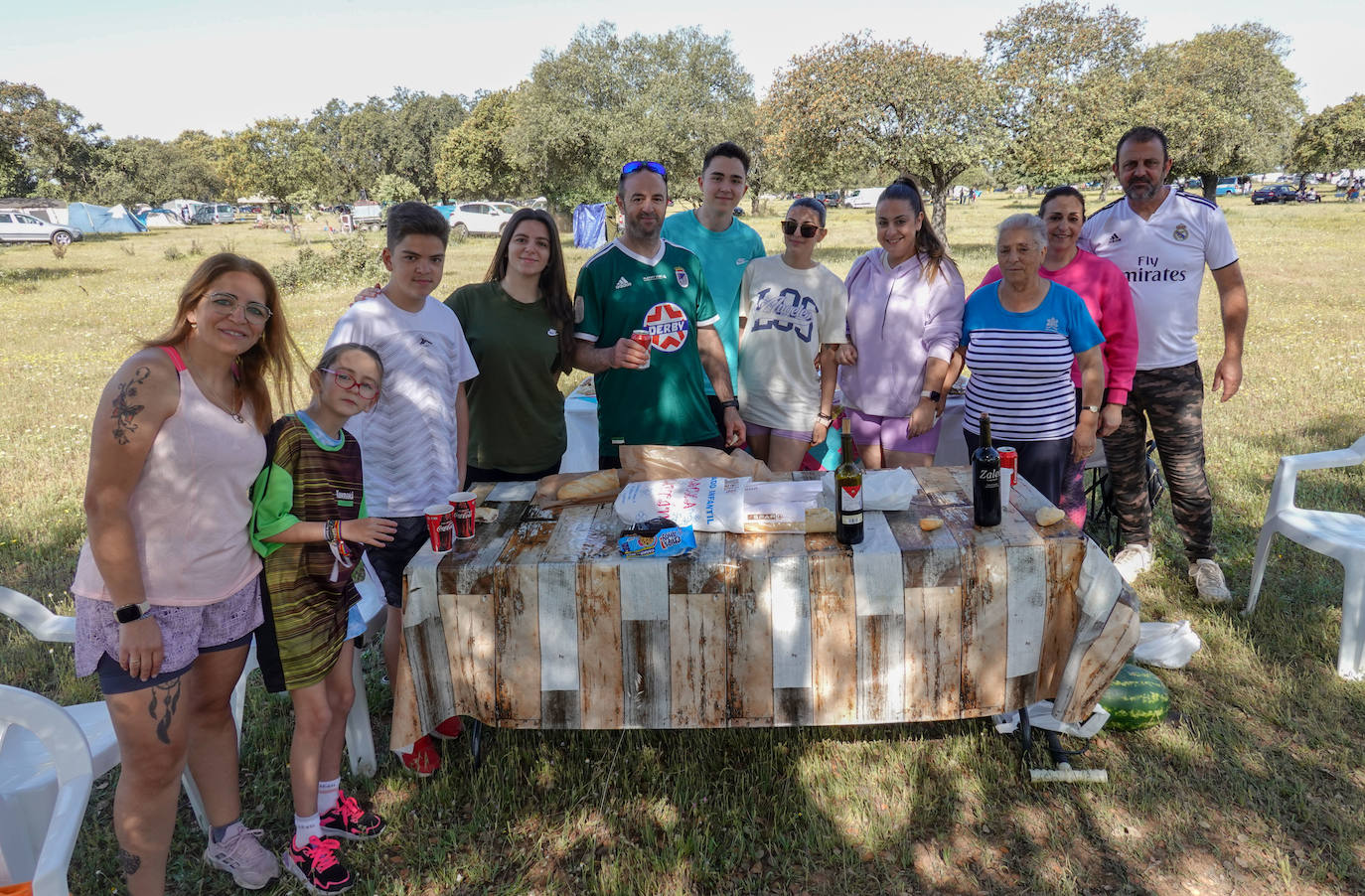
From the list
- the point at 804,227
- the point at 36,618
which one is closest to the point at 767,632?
the point at 804,227

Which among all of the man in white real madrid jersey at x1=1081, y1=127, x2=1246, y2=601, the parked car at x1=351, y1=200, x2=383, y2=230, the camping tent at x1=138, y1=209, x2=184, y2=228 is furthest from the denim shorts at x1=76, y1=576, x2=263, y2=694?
the camping tent at x1=138, y1=209, x2=184, y2=228

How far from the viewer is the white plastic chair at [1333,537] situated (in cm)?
348

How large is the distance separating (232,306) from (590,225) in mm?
24329

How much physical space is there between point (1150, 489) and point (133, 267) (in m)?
26.7

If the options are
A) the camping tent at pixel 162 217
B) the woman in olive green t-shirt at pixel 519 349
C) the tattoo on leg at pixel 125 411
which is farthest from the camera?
the camping tent at pixel 162 217

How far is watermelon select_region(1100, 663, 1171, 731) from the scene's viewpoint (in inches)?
126

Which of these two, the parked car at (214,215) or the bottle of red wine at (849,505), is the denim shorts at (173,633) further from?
the parked car at (214,215)

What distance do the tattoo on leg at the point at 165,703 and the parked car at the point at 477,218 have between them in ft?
102

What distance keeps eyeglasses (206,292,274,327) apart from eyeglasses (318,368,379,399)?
0.87ft

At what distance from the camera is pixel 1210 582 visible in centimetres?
424

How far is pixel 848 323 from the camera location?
4.22 m

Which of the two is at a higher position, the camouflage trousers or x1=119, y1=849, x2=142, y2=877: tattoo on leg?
the camouflage trousers

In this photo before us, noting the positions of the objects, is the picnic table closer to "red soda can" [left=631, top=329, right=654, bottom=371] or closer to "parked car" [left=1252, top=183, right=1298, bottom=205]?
"red soda can" [left=631, top=329, right=654, bottom=371]

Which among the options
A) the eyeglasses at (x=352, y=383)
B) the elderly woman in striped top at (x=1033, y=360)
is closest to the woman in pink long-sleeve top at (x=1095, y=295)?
the elderly woman in striped top at (x=1033, y=360)
